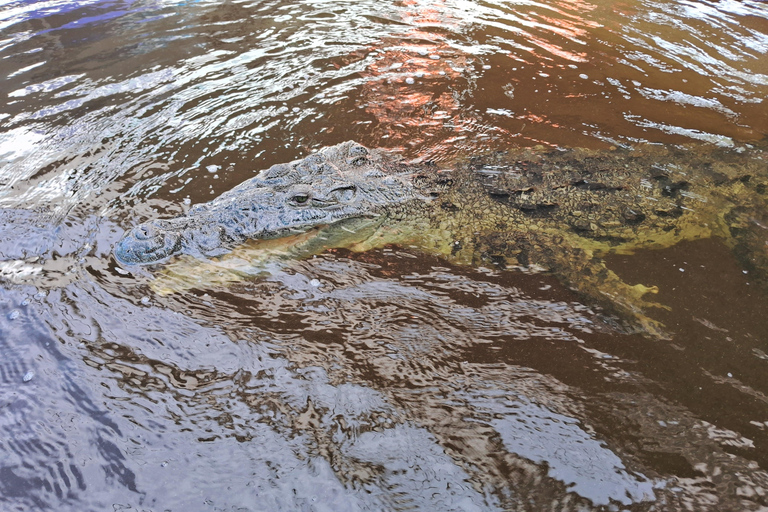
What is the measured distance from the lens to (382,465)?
2.60 metres

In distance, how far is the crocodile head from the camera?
373 cm

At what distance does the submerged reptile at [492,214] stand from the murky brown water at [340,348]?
0.20m

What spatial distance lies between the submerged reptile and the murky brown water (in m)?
0.20

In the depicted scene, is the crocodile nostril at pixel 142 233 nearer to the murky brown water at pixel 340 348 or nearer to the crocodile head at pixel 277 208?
the crocodile head at pixel 277 208

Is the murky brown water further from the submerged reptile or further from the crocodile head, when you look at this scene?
the crocodile head

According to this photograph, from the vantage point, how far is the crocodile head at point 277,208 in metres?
3.73

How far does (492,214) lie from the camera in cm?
418

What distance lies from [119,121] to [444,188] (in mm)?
4298

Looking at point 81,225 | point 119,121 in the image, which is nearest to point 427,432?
point 81,225

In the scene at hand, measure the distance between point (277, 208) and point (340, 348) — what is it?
144cm

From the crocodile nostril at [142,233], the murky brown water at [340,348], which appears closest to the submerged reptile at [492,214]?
the crocodile nostril at [142,233]

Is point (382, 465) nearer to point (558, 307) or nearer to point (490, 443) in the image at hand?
point (490, 443)

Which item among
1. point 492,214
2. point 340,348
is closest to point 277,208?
point 340,348

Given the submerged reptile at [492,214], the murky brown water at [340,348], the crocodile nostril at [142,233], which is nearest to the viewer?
the murky brown water at [340,348]
